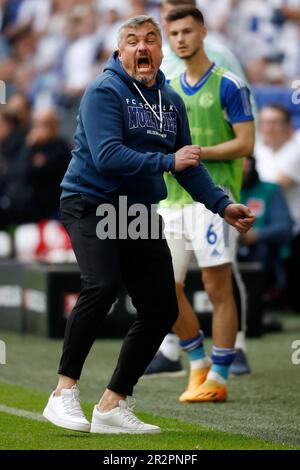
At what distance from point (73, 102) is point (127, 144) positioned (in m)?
9.75

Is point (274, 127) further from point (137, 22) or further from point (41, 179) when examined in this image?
point (137, 22)

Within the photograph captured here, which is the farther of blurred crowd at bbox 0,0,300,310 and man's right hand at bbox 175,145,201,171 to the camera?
blurred crowd at bbox 0,0,300,310

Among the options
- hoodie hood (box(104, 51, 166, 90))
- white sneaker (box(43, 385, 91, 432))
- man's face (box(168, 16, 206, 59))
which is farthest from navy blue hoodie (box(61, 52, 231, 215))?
man's face (box(168, 16, 206, 59))

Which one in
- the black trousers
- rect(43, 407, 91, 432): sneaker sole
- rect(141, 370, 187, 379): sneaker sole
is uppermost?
the black trousers

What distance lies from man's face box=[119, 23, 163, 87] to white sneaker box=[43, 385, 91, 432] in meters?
1.43

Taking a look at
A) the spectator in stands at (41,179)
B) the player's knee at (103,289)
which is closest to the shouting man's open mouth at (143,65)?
the player's knee at (103,289)

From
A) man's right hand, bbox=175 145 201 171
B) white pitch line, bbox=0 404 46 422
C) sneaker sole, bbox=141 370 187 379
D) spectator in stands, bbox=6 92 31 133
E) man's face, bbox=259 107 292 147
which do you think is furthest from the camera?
spectator in stands, bbox=6 92 31 133

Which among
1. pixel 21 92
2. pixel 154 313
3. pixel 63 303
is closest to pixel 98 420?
pixel 154 313

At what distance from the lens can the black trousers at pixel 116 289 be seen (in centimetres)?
546

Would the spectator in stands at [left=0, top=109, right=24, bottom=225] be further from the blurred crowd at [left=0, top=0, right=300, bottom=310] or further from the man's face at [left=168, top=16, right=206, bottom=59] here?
the man's face at [left=168, top=16, right=206, bottom=59]

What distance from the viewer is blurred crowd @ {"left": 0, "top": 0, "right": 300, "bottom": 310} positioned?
37.0 feet

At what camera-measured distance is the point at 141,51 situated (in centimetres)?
550

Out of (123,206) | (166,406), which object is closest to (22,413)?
(166,406)

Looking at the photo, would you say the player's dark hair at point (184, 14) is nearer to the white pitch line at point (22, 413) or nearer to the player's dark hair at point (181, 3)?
the player's dark hair at point (181, 3)
